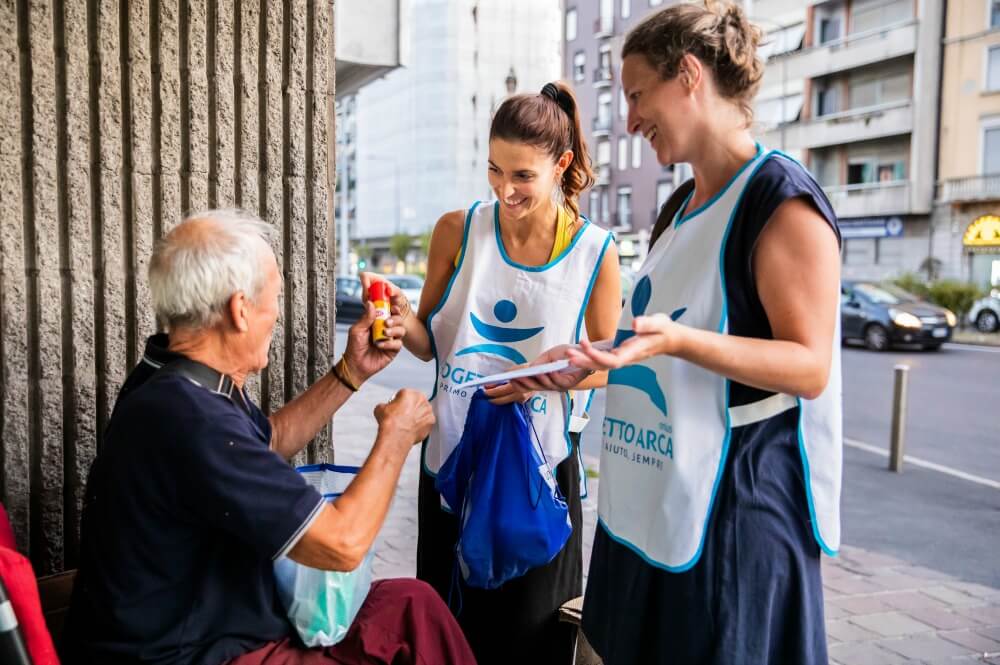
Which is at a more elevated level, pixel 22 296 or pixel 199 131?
pixel 199 131

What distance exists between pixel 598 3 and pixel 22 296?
4528 centimetres

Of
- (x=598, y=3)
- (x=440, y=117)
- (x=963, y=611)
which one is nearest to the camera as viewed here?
(x=963, y=611)

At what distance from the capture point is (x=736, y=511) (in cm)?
154

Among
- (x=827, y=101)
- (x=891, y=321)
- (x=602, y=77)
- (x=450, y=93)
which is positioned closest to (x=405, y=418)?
(x=891, y=321)

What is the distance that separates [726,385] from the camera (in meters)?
1.54

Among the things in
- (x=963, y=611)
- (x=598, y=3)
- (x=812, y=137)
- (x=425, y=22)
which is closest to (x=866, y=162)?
(x=812, y=137)

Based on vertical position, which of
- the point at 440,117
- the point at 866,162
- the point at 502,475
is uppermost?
the point at 440,117

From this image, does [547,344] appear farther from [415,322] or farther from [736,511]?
[736,511]

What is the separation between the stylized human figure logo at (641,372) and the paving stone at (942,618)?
2.97m

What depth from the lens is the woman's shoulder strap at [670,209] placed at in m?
1.90

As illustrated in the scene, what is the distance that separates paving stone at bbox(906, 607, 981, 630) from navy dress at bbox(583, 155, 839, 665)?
2.80m

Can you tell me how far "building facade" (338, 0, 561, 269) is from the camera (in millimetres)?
62438

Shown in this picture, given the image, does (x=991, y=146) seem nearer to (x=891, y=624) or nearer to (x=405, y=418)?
(x=891, y=624)

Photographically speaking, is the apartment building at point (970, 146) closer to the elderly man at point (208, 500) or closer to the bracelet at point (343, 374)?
the bracelet at point (343, 374)
